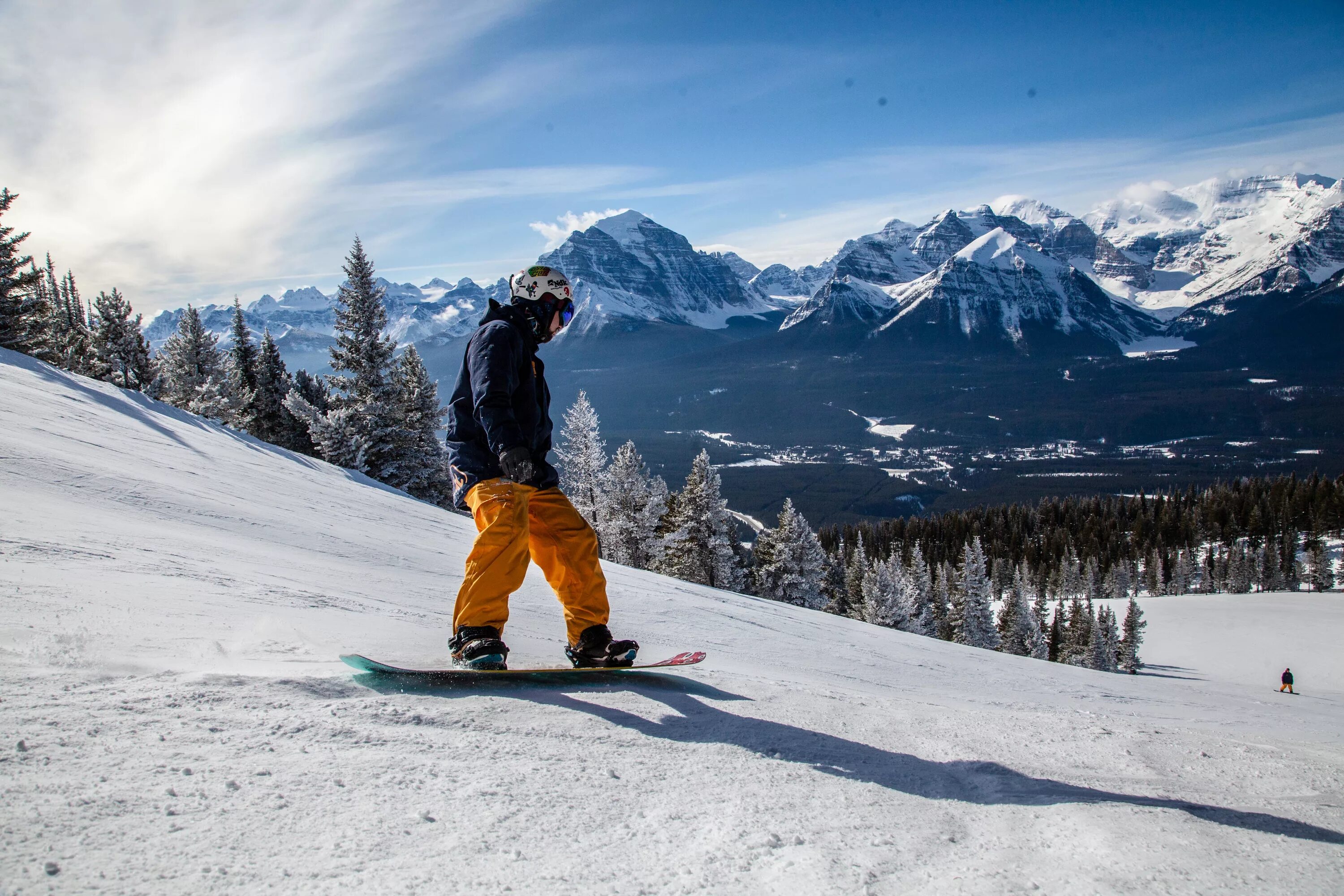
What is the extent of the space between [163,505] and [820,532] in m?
95.1

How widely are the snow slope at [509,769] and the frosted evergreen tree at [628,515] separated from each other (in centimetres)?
2674

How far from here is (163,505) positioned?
6.66 m

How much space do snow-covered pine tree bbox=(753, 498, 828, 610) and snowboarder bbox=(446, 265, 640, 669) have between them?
31.4 meters

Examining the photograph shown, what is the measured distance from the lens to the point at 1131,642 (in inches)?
2047

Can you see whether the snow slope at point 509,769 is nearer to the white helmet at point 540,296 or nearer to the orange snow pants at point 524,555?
the orange snow pants at point 524,555

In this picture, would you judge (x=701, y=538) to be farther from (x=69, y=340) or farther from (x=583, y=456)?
(x=69, y=340)

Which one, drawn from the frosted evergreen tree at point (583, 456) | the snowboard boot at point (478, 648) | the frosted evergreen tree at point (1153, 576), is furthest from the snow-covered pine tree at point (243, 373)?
the frosted evergreen tree at point (1153, 576)

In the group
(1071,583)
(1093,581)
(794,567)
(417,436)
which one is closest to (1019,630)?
(794,567)

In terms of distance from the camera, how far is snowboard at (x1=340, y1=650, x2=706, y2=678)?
3297mm

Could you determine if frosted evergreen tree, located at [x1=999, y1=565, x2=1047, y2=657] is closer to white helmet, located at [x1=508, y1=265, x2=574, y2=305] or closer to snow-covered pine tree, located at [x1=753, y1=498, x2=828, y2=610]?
snow-covered pine tree, located at [x1=753, y1=498, x2=828, y2=610]

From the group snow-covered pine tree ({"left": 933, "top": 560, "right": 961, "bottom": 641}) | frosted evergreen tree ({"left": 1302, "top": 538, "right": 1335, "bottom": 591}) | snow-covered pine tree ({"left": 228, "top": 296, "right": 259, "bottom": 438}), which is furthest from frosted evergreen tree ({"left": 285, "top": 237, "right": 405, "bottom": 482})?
frosted evergreen tree ({"left": 1302, "top": 538, "right": 1335, "bottom": 591})

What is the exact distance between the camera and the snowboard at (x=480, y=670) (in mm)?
3297

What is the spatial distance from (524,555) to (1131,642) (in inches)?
2398

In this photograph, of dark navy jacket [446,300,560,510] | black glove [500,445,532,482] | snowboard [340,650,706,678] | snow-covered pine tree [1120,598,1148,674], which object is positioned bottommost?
snow-covered pine tree [1120,598,1148,674]
